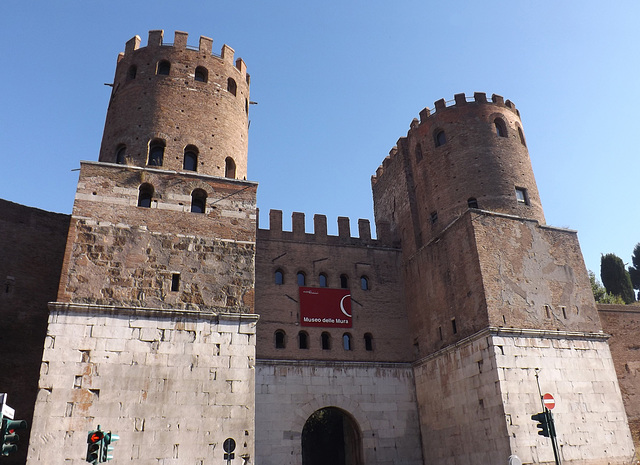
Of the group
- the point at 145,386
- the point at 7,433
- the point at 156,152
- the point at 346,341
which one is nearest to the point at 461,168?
the point at 346,341

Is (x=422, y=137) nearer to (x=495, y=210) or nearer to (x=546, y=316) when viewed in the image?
(x=495, y=210)

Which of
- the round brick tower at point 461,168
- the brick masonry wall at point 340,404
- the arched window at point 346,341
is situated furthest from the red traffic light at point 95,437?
the round brick tower at point 461,168

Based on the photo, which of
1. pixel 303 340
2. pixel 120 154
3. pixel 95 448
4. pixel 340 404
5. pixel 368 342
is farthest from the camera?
pixel 368 342

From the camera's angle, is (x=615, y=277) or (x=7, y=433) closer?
(x=7, y=433)

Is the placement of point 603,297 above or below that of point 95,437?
above

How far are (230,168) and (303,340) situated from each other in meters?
6.82

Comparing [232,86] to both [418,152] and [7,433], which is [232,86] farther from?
[7,433]

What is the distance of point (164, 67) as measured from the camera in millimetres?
Result: 17375

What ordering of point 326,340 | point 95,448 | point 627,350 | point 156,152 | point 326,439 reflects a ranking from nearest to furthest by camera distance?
point 95,448 → point 156,152 → point 627,350 → point 326,340 → point 326,439

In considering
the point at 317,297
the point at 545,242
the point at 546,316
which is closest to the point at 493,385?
the point at 546,316

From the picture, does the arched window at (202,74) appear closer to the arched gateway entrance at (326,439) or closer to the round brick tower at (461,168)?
the round brick tower at (461,168)

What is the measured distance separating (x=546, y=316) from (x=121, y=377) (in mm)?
12240

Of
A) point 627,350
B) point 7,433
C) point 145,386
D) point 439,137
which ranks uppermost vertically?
point 439,137

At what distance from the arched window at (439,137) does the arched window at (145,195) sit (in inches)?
450
